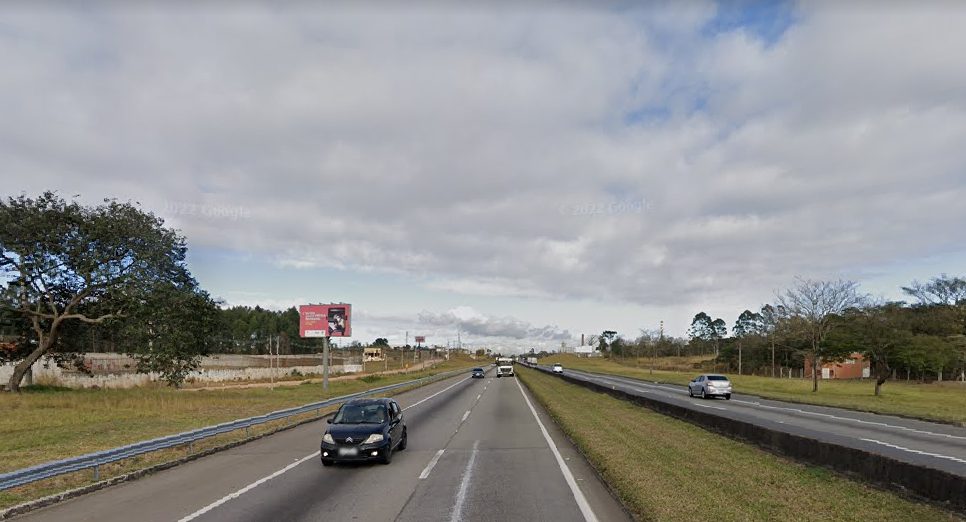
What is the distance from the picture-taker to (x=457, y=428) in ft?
74.9

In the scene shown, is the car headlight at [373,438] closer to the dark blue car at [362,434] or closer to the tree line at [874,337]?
the dark blue car at [362,434]

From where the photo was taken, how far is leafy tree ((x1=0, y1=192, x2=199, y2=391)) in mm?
39312

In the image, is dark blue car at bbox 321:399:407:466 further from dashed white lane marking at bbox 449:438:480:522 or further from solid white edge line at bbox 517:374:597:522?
solid white edge line at bbox 517:374:597:522

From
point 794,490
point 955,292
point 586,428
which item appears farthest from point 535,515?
point 955,292

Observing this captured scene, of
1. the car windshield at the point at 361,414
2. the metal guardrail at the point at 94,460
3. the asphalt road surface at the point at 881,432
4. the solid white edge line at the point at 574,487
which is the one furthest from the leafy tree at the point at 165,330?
the asphalt road surface at the point at 881,432

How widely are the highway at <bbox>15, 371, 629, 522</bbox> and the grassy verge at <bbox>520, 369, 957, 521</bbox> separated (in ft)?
2.09

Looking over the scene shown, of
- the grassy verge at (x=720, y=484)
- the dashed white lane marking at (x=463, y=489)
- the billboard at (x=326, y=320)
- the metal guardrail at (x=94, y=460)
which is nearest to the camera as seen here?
the grassy verge at (x=720, y=484)

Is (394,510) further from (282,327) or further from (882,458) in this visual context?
(282,327)

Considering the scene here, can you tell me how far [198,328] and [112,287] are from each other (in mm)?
5906

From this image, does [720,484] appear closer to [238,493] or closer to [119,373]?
[238,493]

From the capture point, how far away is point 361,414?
16.0 m

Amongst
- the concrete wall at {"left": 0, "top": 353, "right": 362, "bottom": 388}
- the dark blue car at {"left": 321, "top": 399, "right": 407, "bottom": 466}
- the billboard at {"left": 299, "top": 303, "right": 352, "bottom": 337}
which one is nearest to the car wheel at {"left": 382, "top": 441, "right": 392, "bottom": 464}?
the dark blue car at {"left": 321, "top": 399, "right": 407, "bottom": 466}

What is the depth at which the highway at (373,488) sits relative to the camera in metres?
9.67

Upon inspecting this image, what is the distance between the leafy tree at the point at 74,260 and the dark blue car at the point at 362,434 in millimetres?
30963
